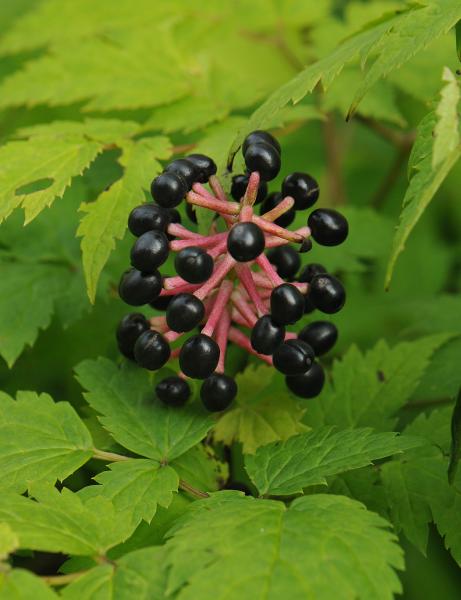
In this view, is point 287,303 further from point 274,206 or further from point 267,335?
point 274,206

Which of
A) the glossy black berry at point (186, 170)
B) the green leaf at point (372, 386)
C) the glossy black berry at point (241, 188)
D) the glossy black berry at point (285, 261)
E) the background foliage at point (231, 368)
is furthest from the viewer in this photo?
the green leaf at point (372, 386)

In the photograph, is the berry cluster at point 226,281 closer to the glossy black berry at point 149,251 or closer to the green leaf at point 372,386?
the glossy black berry at point 149,251

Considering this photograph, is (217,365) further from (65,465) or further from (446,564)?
(446,564)

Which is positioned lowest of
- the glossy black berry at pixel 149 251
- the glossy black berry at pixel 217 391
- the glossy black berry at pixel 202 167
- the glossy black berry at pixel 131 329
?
the glossy black berry at pixel 217 391

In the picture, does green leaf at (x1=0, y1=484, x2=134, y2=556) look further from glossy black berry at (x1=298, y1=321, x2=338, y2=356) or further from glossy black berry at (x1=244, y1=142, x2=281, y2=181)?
glossy black berry at (x1=244, y1=142, x2=281, y2=181)

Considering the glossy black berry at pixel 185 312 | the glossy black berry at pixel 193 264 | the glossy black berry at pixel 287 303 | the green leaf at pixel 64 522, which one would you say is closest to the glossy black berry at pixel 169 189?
the glossy black berry at pixel 193 264

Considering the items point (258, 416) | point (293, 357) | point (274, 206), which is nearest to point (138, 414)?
point (258, 416)

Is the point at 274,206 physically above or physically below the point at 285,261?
above

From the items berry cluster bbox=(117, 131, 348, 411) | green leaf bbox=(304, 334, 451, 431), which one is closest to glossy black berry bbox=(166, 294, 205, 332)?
berry cluster bbox=(117, 131, 348, 411)
